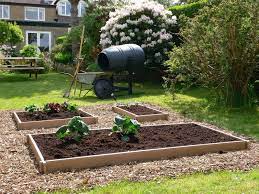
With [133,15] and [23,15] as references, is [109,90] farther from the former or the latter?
[23,15]

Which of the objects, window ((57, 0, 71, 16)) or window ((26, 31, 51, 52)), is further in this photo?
window ((57, 0, 71, 16))

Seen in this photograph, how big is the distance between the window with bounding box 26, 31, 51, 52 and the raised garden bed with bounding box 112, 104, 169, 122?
33.5 metres

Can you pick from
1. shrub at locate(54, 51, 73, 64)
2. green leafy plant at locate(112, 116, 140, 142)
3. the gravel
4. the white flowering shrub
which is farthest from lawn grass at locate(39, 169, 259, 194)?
shrub at locate(54, 51, 73, 64)

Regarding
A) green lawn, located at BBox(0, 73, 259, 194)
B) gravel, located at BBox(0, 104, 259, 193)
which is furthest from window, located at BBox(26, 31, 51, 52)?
gravel, located at BBox(0, 104, 259, 193)

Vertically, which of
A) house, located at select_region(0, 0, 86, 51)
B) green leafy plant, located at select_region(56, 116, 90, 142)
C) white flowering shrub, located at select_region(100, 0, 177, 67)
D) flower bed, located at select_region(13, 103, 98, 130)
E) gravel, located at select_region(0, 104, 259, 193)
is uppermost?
house, located at select_region(0, 0, 86, 51)

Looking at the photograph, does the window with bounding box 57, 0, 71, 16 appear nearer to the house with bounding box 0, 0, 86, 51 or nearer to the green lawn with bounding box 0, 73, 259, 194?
the house with bounding box 0, 0, 86, 51

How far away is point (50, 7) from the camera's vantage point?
4722 centimetres

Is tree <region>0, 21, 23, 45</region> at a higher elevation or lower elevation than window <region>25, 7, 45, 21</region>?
lower

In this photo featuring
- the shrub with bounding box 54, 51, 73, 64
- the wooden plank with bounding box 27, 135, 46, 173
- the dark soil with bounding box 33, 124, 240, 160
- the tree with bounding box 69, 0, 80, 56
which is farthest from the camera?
the shrub with bounding box 54, 51, 73, 64

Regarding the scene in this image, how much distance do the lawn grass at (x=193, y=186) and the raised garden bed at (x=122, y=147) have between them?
3.02 feet

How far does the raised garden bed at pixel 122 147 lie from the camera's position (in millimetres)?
6320

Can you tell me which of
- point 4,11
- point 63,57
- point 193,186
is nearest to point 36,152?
point 193,186

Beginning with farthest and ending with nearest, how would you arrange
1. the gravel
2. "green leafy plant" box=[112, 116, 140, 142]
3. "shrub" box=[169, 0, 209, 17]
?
"shrub" box=[169, 0, 209, 17], "green leafy plant" box=[112, 116, 140, 142], the gravel

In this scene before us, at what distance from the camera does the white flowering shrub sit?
58.2ft
